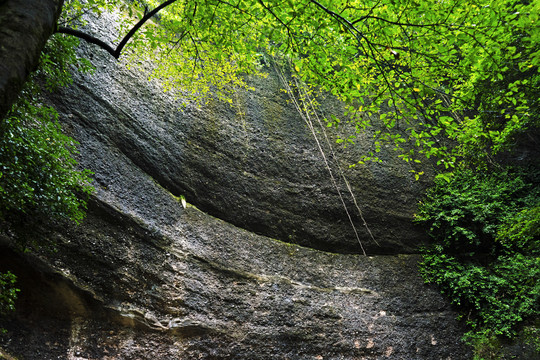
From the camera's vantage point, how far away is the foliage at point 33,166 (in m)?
2.85

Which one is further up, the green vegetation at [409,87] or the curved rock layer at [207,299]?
the green vegetation at [409,87]

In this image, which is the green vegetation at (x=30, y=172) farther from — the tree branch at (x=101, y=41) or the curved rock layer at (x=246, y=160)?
the curved rock layer at (x=246, y=160)

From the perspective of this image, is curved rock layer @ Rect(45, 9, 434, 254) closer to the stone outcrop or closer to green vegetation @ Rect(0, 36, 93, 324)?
the stone outcrop

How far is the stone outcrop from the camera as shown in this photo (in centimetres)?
416

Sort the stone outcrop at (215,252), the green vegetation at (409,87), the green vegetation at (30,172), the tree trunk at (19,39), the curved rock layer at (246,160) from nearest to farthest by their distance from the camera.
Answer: the tree trunk at (19,39), the green vegetation at (30,172), the green vegetation at (409,87), the stone outcrop at (215,252), the curved rock layer at (246,160)

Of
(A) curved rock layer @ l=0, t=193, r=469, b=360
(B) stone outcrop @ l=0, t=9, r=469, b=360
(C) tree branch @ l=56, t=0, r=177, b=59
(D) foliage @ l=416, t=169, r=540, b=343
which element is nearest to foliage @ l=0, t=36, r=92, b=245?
(C) tree branch @ l=56, t=0, r=177, b=59

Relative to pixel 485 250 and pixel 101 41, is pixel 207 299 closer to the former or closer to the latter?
pixel 101 41

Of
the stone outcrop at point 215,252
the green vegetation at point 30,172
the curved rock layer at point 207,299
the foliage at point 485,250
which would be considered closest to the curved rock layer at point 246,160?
the stone outcrop at point 215,252

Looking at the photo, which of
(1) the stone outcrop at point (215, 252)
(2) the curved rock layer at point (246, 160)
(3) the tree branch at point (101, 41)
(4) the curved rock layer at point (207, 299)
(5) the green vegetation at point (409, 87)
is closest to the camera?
(3) the tree branch at point (101, 41)

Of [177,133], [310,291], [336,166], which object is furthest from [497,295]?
[177,133]

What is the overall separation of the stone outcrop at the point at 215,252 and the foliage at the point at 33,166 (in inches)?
35.2

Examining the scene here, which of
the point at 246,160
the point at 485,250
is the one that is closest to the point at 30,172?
Answer: the point at 246,160

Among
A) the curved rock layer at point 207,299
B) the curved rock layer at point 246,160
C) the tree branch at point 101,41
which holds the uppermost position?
the curved rock layer at point 246,160

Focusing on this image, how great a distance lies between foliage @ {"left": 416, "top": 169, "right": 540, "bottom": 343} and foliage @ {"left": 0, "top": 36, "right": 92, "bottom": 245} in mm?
6365
